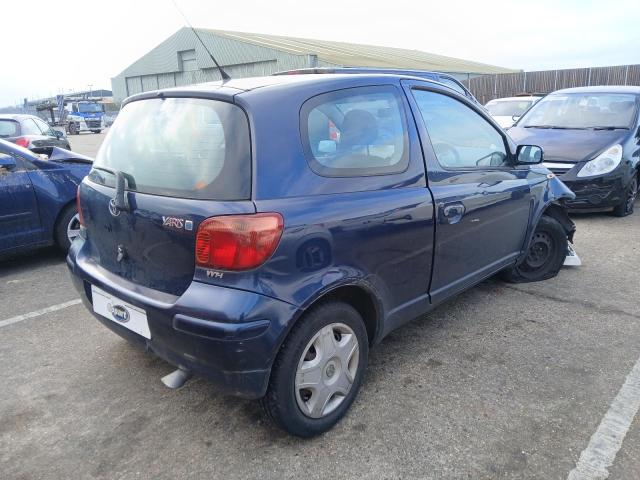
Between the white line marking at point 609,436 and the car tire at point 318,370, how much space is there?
3.41 feet

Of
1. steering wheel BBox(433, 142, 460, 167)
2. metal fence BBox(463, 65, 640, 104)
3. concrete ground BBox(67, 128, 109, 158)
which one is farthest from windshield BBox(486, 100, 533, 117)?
metal fence BBox(463, 65, 640, 104)

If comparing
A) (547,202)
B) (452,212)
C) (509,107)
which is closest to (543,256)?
(547,202)

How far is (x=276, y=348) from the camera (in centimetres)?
210

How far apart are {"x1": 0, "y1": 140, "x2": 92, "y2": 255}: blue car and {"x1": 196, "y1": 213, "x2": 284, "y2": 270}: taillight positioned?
362cm

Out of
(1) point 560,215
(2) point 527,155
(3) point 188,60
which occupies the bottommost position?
(1) point 560,215

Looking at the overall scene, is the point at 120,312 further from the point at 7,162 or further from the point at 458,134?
the point at 7,162

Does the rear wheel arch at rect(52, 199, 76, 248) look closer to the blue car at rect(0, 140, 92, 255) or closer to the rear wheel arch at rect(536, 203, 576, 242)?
the blue car at rect(0, 140, 92, 255)

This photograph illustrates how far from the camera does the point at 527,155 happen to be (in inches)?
144

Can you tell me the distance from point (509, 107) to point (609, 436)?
11.5 meters

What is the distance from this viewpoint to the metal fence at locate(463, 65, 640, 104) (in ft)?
71.1

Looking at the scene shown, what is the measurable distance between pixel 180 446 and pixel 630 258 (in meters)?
4.61

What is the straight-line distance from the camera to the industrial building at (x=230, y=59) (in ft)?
100

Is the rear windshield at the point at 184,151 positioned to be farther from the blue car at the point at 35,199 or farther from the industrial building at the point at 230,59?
the industrial building at the point at 230,59

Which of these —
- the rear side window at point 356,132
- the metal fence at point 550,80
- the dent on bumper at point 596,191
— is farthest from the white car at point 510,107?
the metal fence at point 550,80
